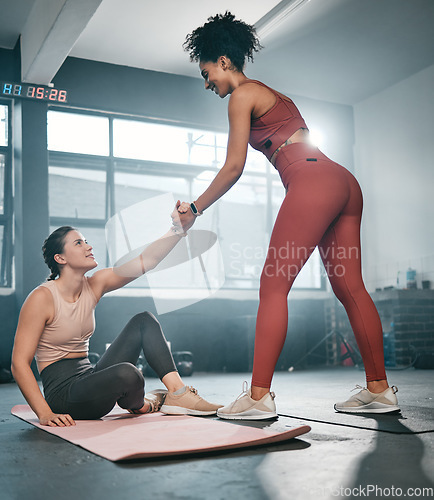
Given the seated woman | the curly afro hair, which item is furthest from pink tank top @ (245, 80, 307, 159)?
the seated woman

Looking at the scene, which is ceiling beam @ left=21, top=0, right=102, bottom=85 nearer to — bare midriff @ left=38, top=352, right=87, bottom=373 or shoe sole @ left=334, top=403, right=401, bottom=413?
bare midriff @ left=38, top=352, right=87, bottom=373

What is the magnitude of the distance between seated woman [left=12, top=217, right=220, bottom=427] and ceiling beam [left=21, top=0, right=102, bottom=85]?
2804 mm

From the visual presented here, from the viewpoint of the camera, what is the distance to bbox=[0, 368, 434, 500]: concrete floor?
110cm

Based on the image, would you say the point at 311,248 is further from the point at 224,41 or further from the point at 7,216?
the point at 7,216

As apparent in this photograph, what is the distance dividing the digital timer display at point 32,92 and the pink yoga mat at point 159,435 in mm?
4209

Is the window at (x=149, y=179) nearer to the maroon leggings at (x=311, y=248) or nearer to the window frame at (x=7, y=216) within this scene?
the window frame at (x=7, y=216)

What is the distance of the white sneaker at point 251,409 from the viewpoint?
1.99m

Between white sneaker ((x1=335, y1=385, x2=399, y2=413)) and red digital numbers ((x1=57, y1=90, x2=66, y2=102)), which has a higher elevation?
red digital numbers ((x1=57, y1=90, x2=66, y2=102))

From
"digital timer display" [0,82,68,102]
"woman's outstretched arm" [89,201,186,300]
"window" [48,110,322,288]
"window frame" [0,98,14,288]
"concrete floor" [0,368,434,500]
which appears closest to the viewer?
"concrete floor" [0,368,434,500]

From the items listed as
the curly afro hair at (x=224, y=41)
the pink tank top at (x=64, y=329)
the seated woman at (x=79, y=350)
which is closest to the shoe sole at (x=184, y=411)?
the seated woman at (x=79, y=350)

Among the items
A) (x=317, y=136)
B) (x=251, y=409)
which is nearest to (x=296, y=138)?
(x=251, y=409)

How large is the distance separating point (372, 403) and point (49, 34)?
13.2ft

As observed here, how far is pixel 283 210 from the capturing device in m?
2.10

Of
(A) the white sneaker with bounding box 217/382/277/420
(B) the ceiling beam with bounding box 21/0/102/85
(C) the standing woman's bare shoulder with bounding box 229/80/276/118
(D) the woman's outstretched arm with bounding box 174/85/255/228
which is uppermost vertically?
(B) the ceiling beam with bounding box 21/0/102/85
